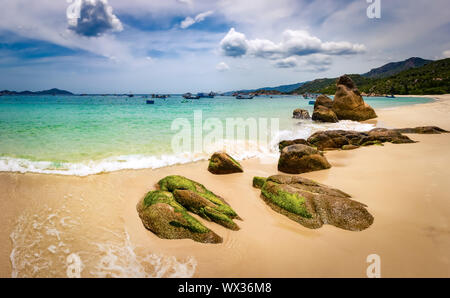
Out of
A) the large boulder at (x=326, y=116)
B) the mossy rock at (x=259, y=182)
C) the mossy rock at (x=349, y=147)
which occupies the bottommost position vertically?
the mossy rock at (x=259, y=182)

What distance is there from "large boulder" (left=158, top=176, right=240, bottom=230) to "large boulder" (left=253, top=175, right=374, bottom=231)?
4.01 feet

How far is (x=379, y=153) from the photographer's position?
360 inches

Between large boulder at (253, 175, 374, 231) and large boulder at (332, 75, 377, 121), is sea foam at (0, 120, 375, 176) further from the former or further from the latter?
large boulder at (332, 75, 377, 121)

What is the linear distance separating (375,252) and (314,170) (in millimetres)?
4192

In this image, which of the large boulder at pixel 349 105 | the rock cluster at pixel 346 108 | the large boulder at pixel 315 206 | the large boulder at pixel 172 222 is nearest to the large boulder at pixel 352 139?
the large boulder at pixel 315 206

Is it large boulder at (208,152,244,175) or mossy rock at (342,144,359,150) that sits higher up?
mossy rock at (342,144,359,150)

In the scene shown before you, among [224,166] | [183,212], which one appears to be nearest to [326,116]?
[224,166]

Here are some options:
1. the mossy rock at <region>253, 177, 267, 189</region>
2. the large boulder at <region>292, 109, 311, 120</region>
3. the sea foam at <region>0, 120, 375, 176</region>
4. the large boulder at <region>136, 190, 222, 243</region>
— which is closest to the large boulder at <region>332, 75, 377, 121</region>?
the large boulder at <region>292, 109, 311, 120</region>

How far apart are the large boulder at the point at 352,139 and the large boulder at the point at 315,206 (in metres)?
6.42

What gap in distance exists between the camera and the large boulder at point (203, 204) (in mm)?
4549

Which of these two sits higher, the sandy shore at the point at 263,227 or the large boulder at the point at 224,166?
the large boulder at the point at 224,166

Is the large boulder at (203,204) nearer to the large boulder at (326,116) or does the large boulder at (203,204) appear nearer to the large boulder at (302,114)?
the large boulder at (326,116)

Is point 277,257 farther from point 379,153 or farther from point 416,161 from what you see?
point 379,153

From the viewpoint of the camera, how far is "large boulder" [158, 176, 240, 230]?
14.9 feet
